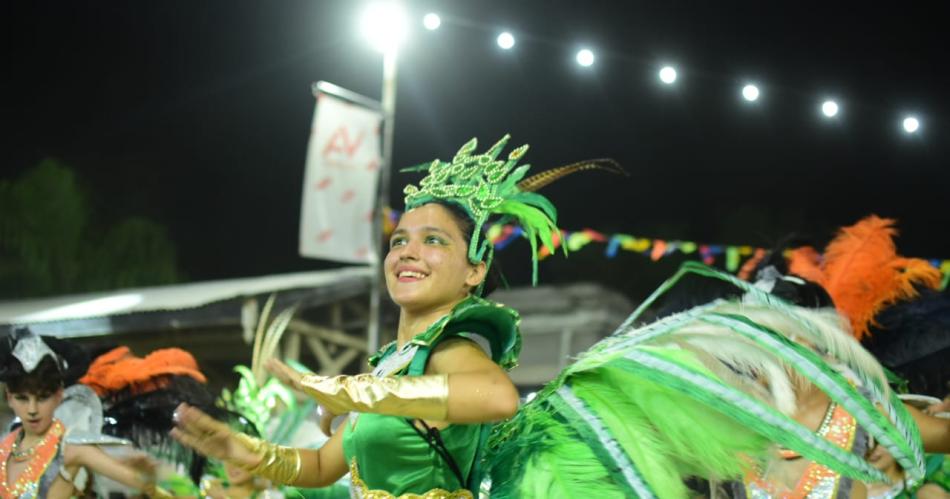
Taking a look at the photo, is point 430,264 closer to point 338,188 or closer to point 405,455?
point 405,455

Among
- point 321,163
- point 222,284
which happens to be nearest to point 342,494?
point 321,163

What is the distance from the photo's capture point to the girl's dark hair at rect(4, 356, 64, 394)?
5.83 m

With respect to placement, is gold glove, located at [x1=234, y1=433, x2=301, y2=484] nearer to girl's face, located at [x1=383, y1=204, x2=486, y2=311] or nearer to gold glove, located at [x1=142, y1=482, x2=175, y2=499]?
girl's face, located at [x1=383, y1=204, x2=486, y2=311]

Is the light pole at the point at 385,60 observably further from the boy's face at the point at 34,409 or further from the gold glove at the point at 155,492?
the gold glove at the point at 155,492

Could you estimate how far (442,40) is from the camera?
22.2m

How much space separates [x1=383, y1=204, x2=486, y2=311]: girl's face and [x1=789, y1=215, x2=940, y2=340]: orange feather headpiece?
276 cm

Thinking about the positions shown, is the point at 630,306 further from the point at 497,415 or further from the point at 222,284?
the point at 497,415

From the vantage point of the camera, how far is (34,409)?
5793 mm

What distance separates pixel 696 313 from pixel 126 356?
4.62 m

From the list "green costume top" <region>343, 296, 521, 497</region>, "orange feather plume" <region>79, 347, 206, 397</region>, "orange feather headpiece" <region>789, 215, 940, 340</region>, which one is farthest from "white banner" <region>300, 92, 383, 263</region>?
"green costume top" <region>343, 296, 521, 497</region>

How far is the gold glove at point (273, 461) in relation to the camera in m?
3.43

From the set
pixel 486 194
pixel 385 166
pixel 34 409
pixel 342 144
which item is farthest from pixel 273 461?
pixel 385 166

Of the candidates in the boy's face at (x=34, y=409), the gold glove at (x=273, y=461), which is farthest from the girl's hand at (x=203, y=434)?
the boy's face at (x=34, y=409)

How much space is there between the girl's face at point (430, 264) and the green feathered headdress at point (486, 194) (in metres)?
0.05
